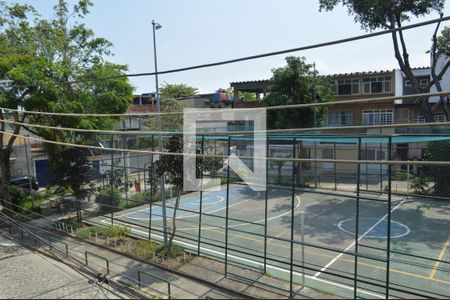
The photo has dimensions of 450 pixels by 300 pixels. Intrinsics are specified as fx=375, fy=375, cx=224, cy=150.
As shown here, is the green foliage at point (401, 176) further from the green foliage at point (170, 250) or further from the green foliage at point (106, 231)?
the green foliage at point (106, 231)

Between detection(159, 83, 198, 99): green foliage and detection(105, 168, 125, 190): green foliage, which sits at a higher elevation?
detection(159, 83, 198, 99): green foliage

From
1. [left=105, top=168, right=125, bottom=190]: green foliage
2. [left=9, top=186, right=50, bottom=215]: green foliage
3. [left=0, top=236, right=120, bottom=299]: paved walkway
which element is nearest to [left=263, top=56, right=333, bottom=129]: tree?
[left=105, top=168, right=125, bottom=190]: green foliage

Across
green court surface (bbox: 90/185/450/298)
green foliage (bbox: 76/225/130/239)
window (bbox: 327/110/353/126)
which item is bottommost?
green court surface (bbox: 90/185/450/298)

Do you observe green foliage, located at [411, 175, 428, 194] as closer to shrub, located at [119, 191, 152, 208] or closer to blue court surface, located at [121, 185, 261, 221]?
blue court surface, located at [121, 185, 261, 221]

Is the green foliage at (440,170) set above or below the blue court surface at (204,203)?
above

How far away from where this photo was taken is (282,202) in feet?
75.8

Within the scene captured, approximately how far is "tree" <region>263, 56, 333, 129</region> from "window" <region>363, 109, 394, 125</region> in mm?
4752

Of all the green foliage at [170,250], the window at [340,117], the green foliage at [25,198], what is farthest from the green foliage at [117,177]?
the window at [340,117]

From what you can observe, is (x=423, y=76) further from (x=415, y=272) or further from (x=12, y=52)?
(x=12, y=52)

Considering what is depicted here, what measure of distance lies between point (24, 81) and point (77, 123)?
9.52ft

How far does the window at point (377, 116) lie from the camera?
95.6 ft

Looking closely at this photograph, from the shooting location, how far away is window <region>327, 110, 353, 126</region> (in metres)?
30.3

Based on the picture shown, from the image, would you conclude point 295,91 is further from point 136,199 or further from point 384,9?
point 136,199

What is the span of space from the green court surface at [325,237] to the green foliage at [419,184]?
0.93 metres
